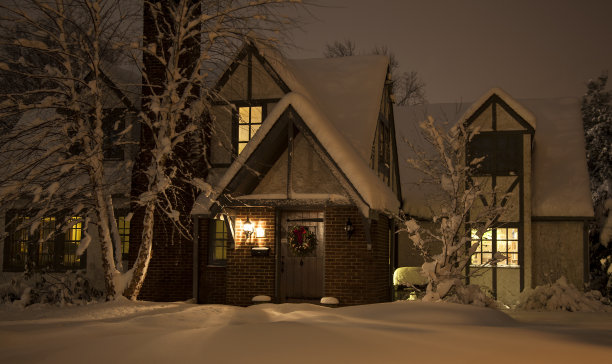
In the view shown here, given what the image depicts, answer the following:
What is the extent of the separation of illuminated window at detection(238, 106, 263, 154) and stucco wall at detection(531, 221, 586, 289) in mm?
9457

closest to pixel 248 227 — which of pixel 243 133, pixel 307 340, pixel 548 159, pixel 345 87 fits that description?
pixel 243 133

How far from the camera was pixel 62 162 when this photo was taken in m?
10.3

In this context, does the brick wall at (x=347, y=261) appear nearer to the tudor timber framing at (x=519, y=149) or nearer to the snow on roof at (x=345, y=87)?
the snow on roof at (x=345, y=87)

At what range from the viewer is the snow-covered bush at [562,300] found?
1544cm

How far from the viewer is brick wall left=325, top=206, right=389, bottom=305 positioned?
1373 cm

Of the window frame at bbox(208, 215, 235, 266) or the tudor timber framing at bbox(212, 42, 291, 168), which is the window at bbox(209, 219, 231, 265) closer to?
the window frame at bbox(208, 215, 235, 266)

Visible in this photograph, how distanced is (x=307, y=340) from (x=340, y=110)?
33.7 ft

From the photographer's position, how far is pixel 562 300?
15.6 metres

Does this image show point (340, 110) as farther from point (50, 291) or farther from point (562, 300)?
point (50, 291)

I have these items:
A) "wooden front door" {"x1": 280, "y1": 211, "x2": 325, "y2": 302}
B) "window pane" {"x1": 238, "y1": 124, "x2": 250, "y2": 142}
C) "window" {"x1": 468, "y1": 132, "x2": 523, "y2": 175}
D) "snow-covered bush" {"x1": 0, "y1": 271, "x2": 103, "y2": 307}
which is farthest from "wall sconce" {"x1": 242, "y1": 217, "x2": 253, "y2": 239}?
"window" {"x1": 468, "y1": 132, "x2": 523, "y2": 175}

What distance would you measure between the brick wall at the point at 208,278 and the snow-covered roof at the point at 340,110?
4.53ft

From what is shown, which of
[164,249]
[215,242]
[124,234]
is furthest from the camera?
[124,234]

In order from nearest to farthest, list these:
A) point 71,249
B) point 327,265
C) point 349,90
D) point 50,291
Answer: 1. point 327,265
2. point 50,291
3. point 349,90
4. point 71,249

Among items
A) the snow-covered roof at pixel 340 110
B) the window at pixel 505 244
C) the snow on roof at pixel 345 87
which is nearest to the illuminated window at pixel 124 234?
the snow-covered roof at pixel 340 110
